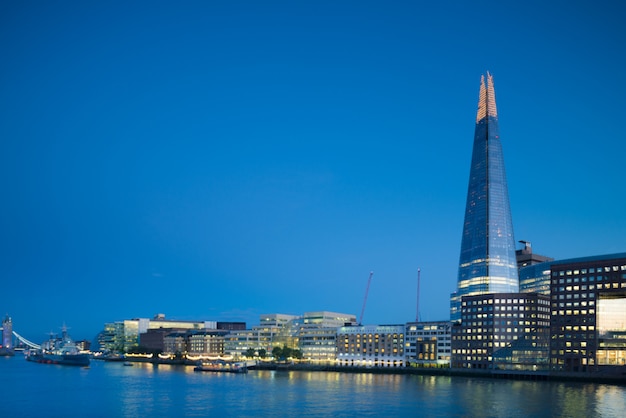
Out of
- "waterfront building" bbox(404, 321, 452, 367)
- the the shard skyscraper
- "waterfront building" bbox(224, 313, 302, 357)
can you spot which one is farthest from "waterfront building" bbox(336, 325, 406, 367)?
the the shard skyscraper

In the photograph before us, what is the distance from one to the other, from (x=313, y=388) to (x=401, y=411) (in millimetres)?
26556

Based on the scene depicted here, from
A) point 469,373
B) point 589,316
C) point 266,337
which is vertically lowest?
point 266,337

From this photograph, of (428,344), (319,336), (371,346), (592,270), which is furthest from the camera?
(319,336)

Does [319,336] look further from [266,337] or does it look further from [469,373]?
[469,373]

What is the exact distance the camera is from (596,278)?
117750 mm

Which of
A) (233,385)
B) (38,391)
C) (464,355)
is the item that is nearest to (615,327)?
(464,355)

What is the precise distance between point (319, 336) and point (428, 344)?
1372 inches

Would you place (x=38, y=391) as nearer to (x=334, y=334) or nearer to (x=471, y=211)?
(x=334, y=334)

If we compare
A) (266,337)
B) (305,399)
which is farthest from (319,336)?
(305,399)

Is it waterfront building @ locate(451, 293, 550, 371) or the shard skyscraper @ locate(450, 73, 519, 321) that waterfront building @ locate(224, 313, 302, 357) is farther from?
waterfront building @ locate(451, 293, 550, 371)

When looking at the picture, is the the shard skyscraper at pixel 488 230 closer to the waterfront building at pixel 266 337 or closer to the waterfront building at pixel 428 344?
the waterfront building at pixel 428 344

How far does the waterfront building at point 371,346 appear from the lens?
146m

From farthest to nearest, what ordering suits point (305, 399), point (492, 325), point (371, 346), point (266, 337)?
point (266, 337)
point (371, 346)
point (492, 325)
point (305, 399)

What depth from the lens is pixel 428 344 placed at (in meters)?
139
